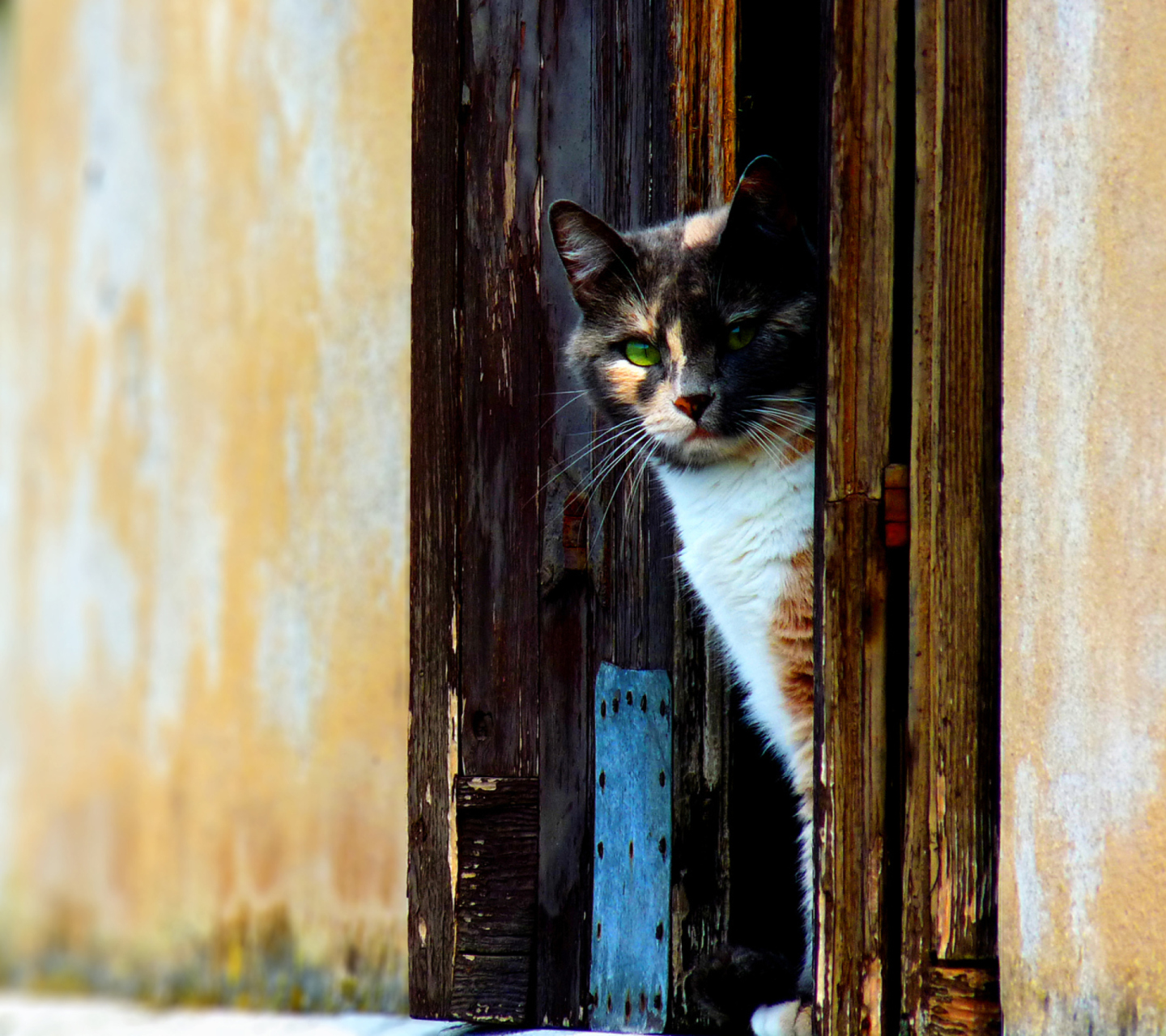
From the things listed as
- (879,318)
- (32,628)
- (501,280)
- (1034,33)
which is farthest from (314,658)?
(1034,33)

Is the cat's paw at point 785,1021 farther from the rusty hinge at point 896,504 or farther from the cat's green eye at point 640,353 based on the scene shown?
the cat's green eye at point 640,353

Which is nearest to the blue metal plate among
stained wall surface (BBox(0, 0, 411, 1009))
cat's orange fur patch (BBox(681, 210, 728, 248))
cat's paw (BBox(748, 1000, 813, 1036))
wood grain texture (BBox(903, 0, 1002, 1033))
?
cat's paw (BBox(748, 1000, 813, 1036))

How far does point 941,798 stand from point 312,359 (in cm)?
277

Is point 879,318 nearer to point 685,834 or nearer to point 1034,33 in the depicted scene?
point 1034,33

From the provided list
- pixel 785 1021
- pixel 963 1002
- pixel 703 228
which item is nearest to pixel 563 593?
pixel 703 228

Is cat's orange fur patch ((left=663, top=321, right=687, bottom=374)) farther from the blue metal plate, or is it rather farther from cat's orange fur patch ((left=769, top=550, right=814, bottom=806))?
the blue metal plate

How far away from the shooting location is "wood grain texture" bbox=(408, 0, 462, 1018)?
2.60 metres

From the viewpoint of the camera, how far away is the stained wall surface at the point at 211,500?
4.05 meters

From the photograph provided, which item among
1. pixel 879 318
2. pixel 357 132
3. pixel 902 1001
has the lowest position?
pixel 902 1001

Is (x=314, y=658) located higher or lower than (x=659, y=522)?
lower

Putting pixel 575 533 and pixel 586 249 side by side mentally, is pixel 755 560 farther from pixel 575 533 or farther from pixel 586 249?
pixel 586 249

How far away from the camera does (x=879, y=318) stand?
1.95 metres

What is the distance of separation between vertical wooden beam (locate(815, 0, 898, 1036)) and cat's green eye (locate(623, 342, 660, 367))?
2.28 feet

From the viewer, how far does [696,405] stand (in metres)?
2.49
